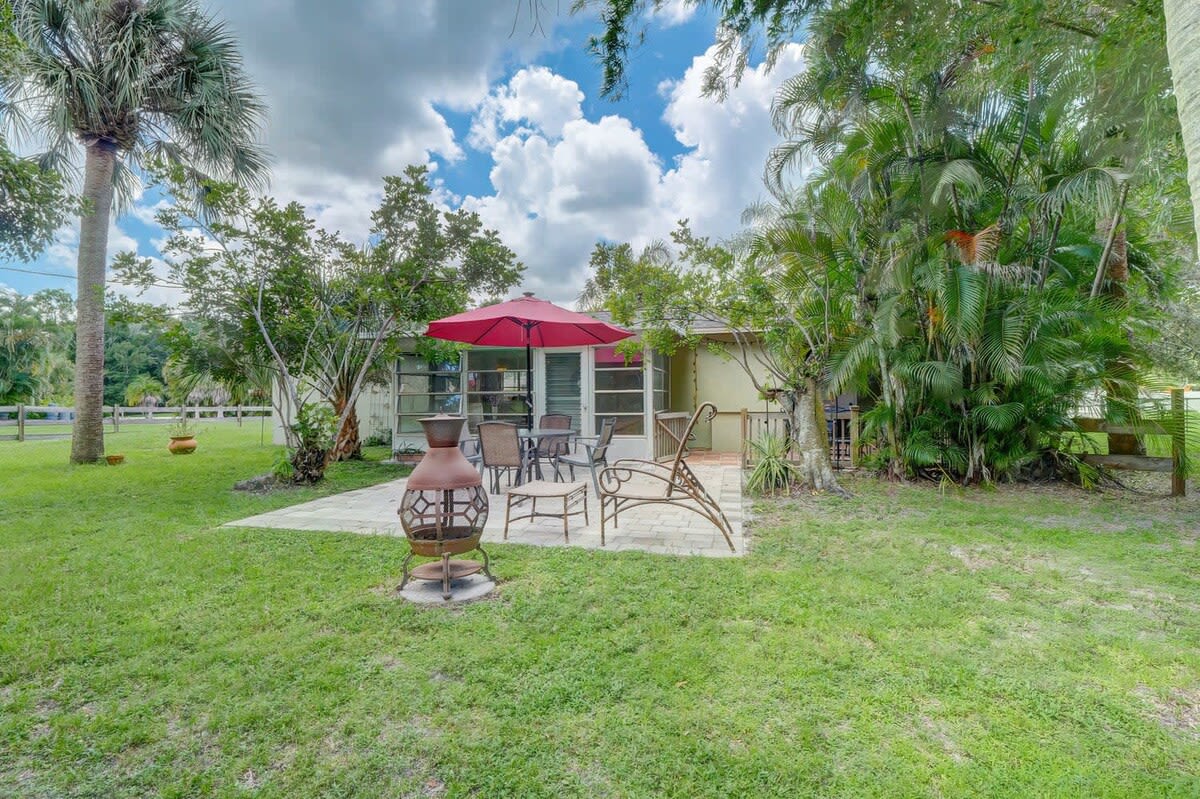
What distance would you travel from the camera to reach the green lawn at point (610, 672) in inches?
70.0

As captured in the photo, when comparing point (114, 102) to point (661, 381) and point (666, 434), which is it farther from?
point (666, 434)

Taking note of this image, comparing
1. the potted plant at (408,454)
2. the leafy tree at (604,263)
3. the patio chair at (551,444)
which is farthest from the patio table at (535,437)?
the leafy tree at (604,263)

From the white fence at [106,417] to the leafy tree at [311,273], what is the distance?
27.9 ft

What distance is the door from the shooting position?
9562 millimetres

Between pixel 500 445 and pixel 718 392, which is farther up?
pixel 718 392

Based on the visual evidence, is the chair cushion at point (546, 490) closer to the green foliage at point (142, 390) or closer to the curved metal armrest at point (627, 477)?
the curved metal armrest at point (627, 477)

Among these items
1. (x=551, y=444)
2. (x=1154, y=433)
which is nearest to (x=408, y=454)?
(x=551, y=444)

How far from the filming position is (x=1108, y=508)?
5.57 metres

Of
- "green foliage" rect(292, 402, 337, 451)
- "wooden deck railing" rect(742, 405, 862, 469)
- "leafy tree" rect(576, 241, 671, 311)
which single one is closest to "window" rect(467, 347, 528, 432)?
"green foliage" rect(292, 402, 337, 451)

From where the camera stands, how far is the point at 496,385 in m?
10.0

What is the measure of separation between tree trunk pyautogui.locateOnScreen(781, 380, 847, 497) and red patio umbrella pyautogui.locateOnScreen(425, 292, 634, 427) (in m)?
2.40

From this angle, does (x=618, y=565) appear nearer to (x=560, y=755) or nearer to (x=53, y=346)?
(x=560, y=755)

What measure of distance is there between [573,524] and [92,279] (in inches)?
373

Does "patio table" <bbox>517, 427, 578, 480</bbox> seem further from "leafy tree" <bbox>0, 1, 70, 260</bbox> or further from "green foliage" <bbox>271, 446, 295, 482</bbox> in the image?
"leafy tree" <bbox>0, 1, 70, 260</bbox>
